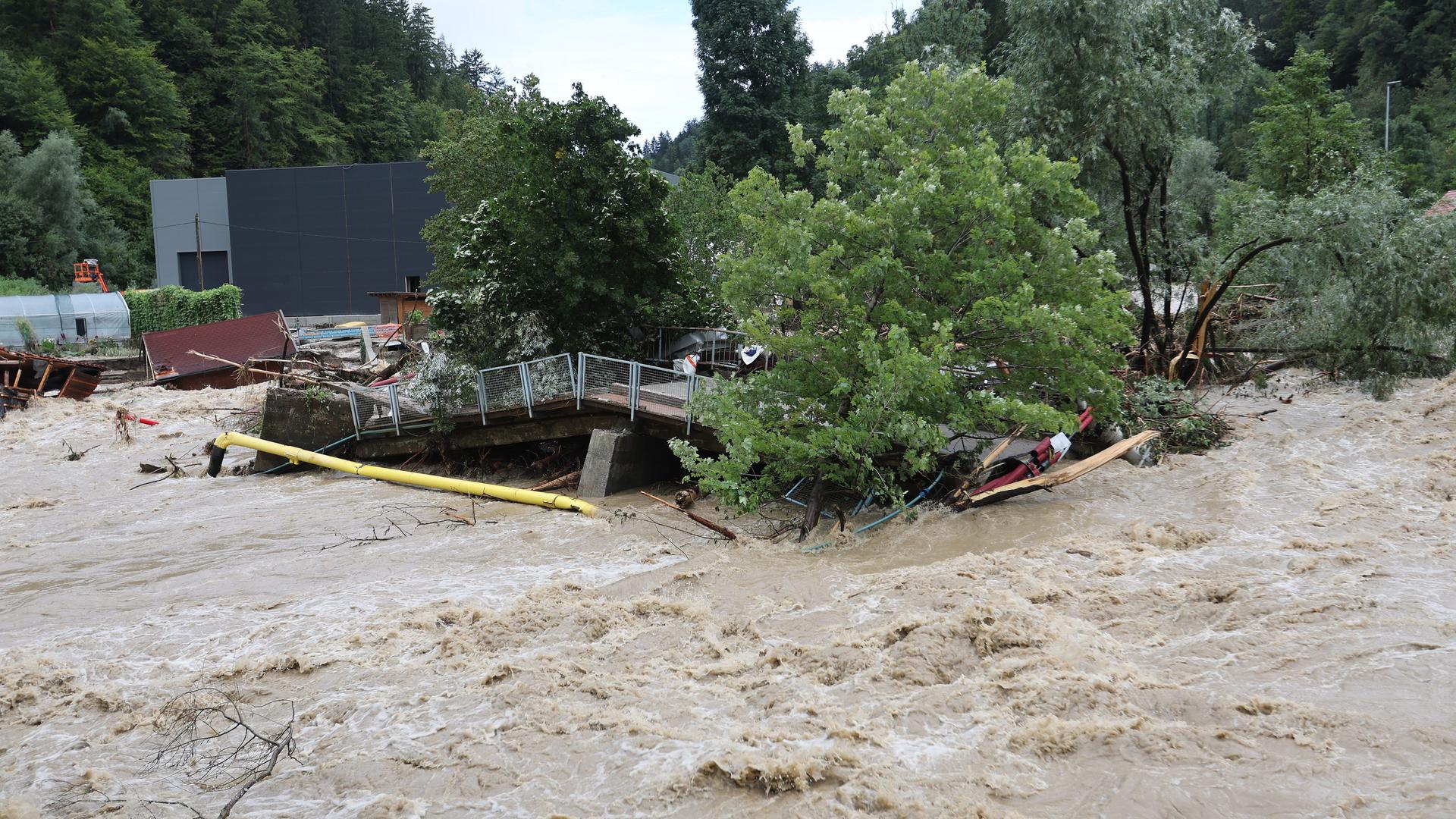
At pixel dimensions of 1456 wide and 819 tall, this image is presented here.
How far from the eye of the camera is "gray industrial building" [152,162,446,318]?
58.0 m

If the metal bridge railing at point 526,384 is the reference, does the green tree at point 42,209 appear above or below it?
above

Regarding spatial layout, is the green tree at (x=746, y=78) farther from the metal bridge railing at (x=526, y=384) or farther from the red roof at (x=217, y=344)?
the metal bridge railing at (x=526, y=384)

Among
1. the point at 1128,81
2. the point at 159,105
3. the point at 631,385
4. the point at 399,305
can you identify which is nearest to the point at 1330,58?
the point at 1128,81

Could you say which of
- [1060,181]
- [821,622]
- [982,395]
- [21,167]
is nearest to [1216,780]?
[821,622]

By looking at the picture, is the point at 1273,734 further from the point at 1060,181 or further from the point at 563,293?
the point at 563,293

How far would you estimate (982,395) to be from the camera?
12711mm

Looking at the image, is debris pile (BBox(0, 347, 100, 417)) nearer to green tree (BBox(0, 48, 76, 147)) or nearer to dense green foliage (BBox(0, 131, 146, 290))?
dense green foliage (BBox(0, 131, 146, 290))

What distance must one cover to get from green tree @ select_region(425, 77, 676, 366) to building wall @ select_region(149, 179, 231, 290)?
1902 inches

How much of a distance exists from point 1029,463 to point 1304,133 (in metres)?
29.8

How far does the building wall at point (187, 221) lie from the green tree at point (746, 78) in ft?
102

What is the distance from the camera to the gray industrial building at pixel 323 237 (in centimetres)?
5797

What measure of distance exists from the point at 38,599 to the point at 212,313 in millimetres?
37993

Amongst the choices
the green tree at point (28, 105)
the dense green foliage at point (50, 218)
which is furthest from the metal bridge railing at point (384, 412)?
the green tree at point (28, 105)

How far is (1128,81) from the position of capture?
19266 mm
